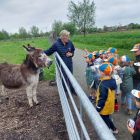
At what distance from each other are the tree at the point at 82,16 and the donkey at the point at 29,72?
5784 centimetres

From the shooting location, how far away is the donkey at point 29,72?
6.66m

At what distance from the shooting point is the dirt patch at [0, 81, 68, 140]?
18.0 feet

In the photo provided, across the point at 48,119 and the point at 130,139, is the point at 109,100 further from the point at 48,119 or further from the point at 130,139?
the point at 48,119

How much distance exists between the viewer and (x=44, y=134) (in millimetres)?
5473

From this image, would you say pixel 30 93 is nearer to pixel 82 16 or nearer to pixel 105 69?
pixel 105 69

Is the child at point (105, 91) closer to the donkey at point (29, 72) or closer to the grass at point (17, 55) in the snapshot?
the donkey at point (29, 72)

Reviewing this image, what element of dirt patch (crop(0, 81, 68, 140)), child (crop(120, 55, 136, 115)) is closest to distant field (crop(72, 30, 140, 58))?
dirt patch (crop(0, 81, 68, 140))

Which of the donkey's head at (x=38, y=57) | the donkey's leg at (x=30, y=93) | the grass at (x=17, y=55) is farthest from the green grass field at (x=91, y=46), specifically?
the donkey's head at (x=38, y=57)

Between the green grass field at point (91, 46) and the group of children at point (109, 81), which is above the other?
the group of children at point (109, 81)

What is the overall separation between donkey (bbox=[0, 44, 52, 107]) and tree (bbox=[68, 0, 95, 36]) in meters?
57.8

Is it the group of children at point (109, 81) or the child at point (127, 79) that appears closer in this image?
the group of children at point (109, 81)

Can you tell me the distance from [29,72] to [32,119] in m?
1.11

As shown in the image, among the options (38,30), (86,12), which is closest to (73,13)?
(86,12)

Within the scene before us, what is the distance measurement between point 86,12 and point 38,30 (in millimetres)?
72233
